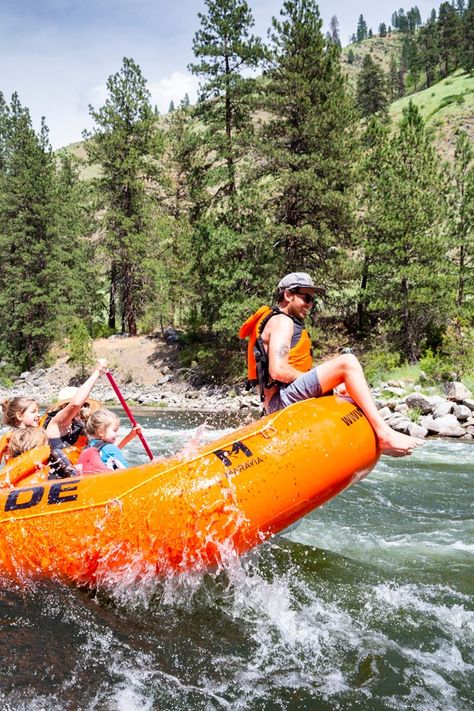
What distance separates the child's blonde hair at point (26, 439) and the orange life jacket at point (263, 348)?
1.83 metres

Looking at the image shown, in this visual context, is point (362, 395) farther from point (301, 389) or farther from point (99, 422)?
point (99, 422)

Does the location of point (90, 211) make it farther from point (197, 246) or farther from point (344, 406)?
point (344, 406)

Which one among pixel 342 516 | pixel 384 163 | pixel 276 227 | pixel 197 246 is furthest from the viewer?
pixel 197 246

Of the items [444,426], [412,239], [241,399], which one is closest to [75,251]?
[241,399]

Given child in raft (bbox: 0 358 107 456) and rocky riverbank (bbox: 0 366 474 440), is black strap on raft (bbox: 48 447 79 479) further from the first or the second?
rocky riverbank (bbox: 0 366 474 440)

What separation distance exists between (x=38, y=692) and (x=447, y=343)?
14.8 m

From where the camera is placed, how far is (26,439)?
4684 millimetres

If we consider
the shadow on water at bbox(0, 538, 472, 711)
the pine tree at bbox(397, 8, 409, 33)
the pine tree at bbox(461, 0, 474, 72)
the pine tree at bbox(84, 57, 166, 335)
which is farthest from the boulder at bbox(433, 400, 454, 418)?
the pine tree at bbox(397, 8, 409, 33)

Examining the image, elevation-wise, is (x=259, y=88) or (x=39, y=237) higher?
(x=259, y=88)

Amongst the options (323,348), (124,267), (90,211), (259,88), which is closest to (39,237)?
(90,211)

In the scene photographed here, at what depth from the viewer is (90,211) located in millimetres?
27875

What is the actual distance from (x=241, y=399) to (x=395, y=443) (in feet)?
47.7

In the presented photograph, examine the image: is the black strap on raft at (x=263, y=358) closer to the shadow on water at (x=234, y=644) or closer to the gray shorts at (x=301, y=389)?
the gray shorts at (x=301, y=389)

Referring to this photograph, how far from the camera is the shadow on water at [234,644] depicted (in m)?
2.93
